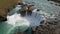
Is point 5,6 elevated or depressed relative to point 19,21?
elevated

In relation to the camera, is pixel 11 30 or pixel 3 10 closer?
pixel 11 30

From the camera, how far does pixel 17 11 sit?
1492 centimetres

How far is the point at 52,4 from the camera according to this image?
16.9 meters

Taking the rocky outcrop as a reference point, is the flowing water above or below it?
below

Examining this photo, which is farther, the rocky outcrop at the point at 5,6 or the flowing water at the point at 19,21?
the rocky outcrop at the point at 5,6

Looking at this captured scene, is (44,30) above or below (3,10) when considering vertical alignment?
below

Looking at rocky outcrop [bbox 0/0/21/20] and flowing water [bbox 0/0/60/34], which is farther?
rocky outcrop [bbox 0/0/21/20]

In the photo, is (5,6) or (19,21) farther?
(5,6)

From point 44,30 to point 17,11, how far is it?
226 inches

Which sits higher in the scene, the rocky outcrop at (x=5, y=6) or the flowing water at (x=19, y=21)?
the rocky outcrop at (x=5, y=6)

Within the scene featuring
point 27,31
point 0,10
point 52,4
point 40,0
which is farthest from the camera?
point 40,0

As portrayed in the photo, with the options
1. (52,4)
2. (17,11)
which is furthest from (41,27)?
(52,4)

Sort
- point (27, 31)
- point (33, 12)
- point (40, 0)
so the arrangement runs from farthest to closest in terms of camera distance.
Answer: point (40, 0)
point (33, 12)
point (27, 31)

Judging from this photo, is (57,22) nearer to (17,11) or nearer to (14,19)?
(14,19)
